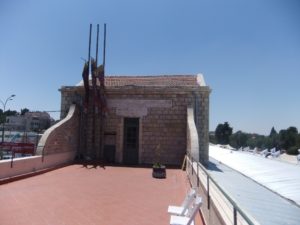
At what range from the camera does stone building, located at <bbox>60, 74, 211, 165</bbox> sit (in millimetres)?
14273

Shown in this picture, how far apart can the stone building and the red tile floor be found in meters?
3.13

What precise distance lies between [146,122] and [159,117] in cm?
76

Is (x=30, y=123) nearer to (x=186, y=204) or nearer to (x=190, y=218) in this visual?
(x=186, y=204)

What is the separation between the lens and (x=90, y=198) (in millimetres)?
7254

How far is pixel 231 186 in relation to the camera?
9375mm

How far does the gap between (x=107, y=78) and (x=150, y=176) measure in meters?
9.77

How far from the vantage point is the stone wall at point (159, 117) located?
1426 cm

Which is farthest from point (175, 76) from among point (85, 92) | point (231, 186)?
point (231, 186)

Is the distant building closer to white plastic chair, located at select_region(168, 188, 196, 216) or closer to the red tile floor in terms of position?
the red tile floor

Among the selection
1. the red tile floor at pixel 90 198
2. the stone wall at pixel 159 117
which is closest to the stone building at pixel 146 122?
the stone wall at pixel 159 117

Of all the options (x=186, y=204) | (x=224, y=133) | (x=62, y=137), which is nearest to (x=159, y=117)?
(x=62, y=137)

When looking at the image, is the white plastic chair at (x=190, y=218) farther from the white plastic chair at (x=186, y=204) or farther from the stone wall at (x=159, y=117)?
the stone wall at (x=159, y=117)

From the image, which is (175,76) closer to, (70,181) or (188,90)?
(188,90)

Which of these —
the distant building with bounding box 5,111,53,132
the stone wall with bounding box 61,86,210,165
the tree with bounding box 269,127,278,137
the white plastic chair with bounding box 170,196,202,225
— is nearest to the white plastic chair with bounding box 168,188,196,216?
the white plastic chair with bounding box 170,196,202,225
